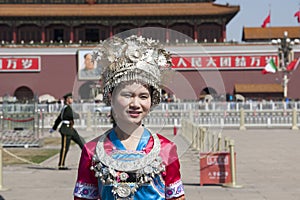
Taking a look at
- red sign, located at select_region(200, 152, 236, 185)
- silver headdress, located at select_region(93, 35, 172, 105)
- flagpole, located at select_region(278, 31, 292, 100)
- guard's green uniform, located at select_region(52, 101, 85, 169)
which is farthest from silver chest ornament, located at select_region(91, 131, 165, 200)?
flagpole, located at select_region(278, 31, 292, 100)

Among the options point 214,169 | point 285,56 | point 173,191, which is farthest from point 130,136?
point 285,56

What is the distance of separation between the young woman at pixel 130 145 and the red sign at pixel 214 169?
597cm

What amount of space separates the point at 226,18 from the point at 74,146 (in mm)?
25137

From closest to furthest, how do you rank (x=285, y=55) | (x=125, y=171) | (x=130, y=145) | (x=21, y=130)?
(x=125, y=171)
(x=130, y=145)
(x=21, y=130)
(x=285, y=55)

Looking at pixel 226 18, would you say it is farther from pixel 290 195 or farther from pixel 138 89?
pixel 138 89

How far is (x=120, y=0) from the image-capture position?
4147 centimetres

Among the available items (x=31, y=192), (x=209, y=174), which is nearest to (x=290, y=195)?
(x=209, y=174)

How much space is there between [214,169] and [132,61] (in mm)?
6208

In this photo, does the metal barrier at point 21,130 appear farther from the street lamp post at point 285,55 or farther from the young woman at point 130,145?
the street lamp post at point 285,55

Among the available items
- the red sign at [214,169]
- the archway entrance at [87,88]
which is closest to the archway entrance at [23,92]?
the red sign at [214,169]

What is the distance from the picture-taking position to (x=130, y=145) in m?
3.17

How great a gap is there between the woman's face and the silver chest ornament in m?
0.21

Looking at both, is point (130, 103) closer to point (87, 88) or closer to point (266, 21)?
point (87, 88)

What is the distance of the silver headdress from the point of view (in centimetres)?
314
